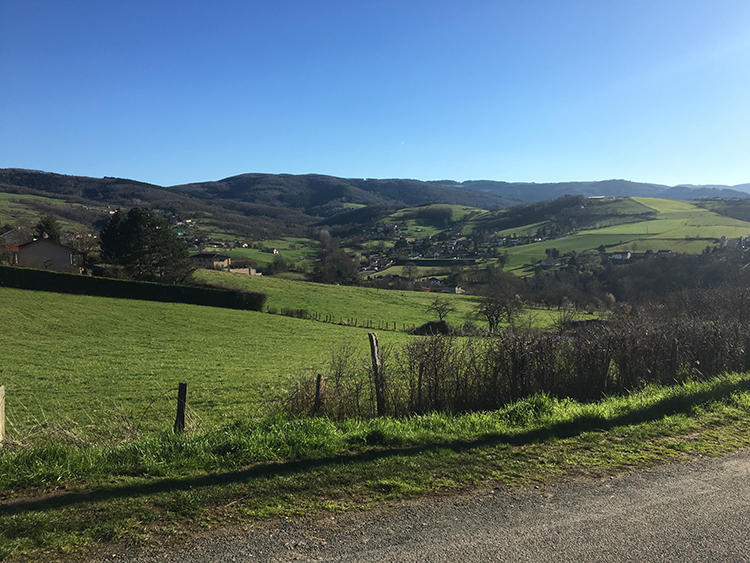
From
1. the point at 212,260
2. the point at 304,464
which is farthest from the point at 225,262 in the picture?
the point at 304,464

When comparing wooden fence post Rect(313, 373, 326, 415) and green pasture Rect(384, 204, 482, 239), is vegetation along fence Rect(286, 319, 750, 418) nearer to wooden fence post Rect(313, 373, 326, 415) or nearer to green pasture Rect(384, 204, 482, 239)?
wooden fence post Rect(313, 373, 326, 415)

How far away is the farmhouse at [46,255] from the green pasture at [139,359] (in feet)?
53.5

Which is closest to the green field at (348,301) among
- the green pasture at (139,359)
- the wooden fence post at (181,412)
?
the green pasture at (139,359)

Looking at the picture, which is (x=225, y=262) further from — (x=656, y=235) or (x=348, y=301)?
(x=656, y=235)

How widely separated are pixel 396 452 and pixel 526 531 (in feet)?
7.42

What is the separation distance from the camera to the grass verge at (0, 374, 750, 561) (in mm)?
4207

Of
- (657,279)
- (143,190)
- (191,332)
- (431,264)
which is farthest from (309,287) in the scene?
(143,190)

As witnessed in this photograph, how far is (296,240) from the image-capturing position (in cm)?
13600

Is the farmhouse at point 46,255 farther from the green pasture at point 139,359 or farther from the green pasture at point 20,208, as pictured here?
the green pasture at point 20,208

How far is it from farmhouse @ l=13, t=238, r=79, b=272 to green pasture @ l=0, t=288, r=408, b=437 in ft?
53.5

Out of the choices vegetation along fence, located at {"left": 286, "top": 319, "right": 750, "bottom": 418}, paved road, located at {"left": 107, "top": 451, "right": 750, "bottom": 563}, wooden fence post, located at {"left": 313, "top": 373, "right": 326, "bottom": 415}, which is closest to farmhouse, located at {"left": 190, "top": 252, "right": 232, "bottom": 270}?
vegetation along fence, located at {"left": 286, "top": 319, "right": 750, "bottom": 418}

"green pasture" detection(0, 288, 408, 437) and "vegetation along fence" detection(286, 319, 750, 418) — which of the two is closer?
"vegetation along fence" detection(286, 319, 750, 418)

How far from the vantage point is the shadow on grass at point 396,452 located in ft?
15.1

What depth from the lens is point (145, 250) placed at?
4447 centimetres
